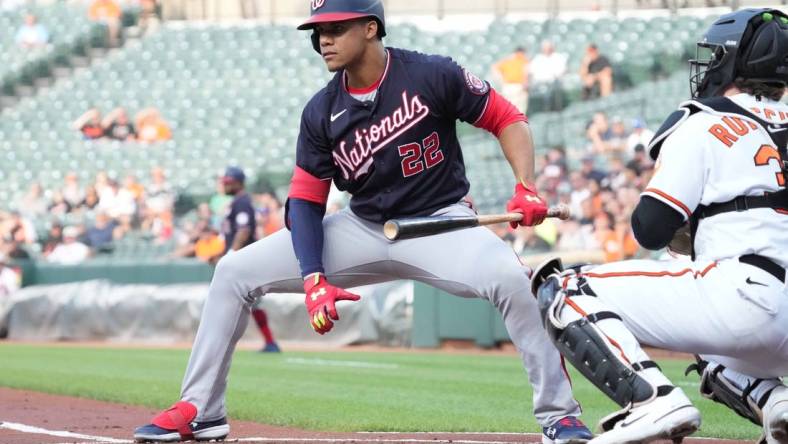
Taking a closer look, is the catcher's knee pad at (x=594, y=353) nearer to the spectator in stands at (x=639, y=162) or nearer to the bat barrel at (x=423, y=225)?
the bat barrel at (x=423, y=225)

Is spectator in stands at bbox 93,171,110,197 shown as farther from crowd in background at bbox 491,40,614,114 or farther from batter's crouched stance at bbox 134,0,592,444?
batter's crouched stance at bbox 134,0,592,444

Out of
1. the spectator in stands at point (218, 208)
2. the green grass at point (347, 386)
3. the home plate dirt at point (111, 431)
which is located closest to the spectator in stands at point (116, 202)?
the spectator in stands at point (218, 208)

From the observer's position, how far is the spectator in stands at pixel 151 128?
20.6m

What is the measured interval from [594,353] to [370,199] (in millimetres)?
1542

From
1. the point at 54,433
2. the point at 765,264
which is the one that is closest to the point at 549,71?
the point at 54,433

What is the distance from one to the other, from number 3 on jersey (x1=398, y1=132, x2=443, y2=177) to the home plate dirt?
112 cm

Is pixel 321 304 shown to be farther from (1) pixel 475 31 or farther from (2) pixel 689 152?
(1) pixel 475 31

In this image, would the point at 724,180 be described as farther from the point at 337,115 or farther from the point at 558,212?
the point at 337,115

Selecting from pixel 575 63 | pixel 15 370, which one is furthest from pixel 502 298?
pixel 575 63

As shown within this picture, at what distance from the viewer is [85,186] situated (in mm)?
19297

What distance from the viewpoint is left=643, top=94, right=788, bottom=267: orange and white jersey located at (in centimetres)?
357

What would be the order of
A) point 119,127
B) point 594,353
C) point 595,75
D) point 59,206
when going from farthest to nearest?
point 119,127, point 59,206, point 595,75, point 594,353

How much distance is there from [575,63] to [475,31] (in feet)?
9.05

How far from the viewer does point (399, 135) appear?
4.73 m
